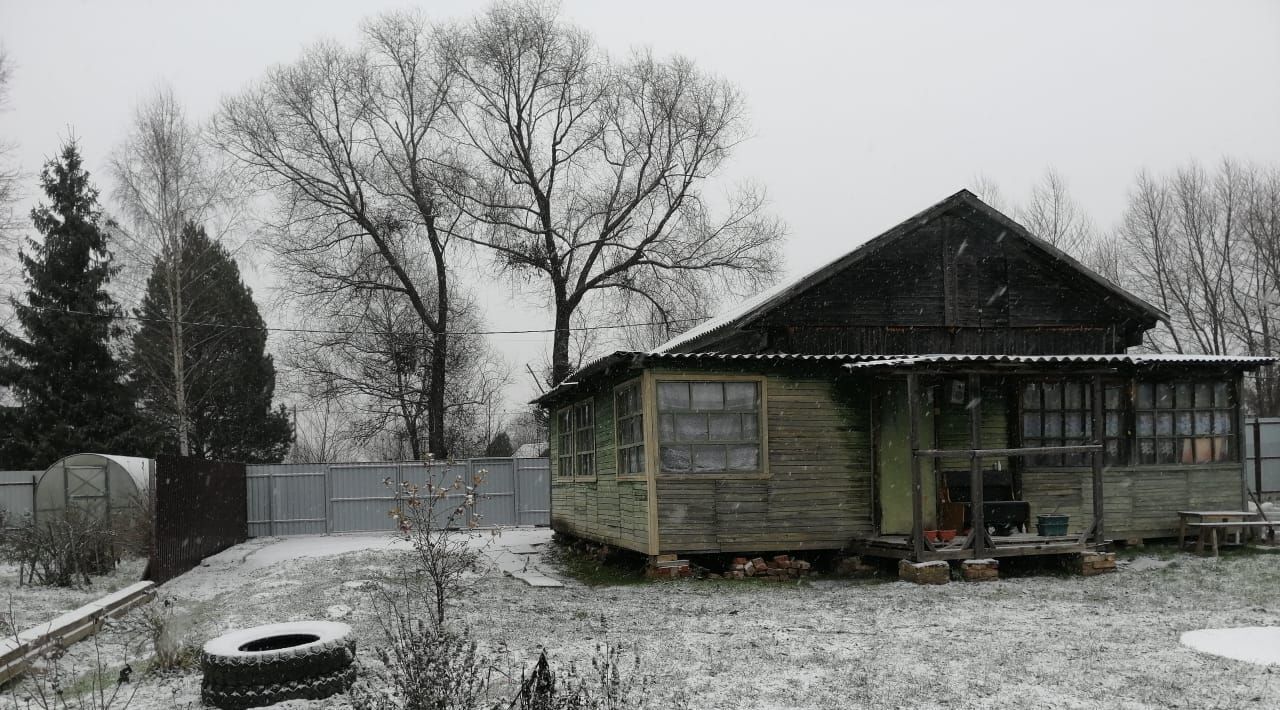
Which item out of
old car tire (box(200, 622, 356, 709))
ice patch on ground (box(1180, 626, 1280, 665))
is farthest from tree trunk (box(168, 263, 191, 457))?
ice patch on ground (box(1180, 626, 1280, 665))

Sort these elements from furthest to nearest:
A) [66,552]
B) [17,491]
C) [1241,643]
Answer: [17,491], [66,552], [1241,643]

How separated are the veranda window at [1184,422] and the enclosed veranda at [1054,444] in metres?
0.02

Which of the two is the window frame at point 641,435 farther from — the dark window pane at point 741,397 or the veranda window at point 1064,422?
the veranda window at point 1064,422

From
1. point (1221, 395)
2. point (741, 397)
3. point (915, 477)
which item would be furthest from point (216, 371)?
point (1221, 395)

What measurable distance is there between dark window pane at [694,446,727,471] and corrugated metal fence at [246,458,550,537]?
10699 millimetres

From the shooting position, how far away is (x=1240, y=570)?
12094mm

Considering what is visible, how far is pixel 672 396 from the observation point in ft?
41.3

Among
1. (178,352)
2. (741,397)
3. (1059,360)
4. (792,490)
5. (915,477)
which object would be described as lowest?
(792,490)

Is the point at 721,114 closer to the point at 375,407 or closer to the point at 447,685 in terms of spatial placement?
the point at 375,407

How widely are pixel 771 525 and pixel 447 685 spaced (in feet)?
27.6

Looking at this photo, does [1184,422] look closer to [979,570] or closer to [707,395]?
[979,570]

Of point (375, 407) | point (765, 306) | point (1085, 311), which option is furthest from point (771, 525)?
point (375, 407)

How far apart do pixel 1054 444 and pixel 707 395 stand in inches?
196

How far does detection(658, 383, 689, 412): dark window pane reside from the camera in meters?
12.5
